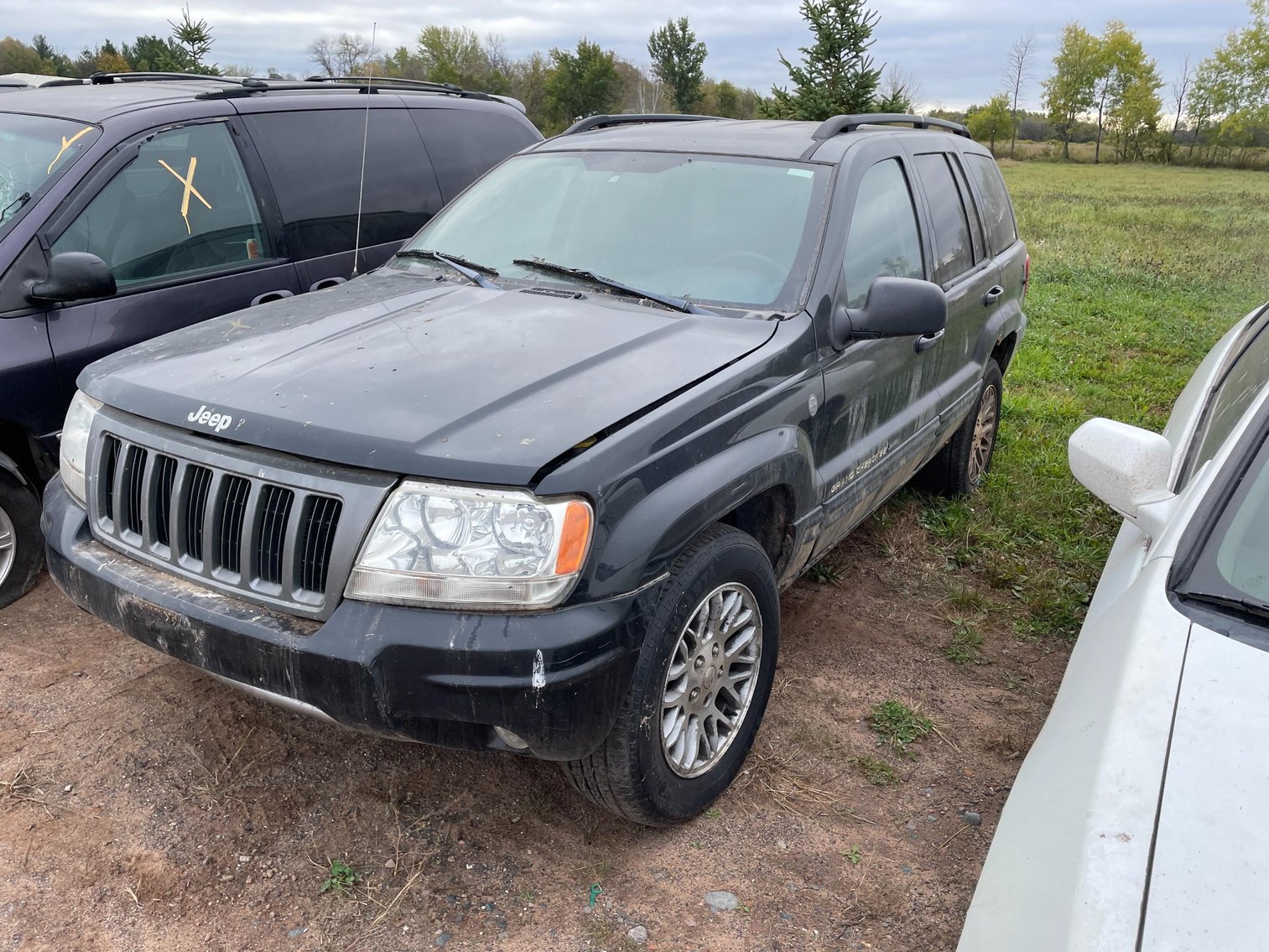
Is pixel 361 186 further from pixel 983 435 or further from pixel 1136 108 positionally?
pixel 1136 108

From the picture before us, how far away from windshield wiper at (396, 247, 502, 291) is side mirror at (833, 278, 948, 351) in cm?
118

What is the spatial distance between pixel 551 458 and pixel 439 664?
51cm

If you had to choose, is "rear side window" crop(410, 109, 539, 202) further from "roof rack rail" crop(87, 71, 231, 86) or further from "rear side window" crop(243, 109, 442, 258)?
"roof rack rail" crop(87, 71, 231, 86)

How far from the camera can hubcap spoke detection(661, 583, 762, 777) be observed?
2.54 metres

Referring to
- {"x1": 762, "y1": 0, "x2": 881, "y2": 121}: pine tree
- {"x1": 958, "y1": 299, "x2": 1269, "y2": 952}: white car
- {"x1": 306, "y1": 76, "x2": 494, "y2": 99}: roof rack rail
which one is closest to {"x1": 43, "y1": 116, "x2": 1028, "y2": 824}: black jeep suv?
{"x1": 958, "y1": 299, "x2": 1269, "y2": 952}: white car

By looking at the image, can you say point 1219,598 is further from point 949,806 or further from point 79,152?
point 79,152

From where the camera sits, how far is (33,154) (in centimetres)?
395

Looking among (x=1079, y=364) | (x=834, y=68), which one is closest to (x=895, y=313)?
(x=1079, y=364)

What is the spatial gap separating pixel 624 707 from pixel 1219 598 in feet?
4.16

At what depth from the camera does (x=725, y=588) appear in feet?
8.58


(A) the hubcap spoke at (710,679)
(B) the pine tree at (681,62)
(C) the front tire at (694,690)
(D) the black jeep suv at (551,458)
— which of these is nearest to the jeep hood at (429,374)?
(D) the black jeep suv at (551,458)

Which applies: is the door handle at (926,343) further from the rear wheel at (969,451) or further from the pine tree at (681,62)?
the pine tree at (681,62)

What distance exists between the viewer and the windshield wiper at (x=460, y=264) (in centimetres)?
339

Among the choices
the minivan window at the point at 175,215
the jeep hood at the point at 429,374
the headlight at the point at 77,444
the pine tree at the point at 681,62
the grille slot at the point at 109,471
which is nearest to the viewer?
the jeep hood at the point at 429,374
